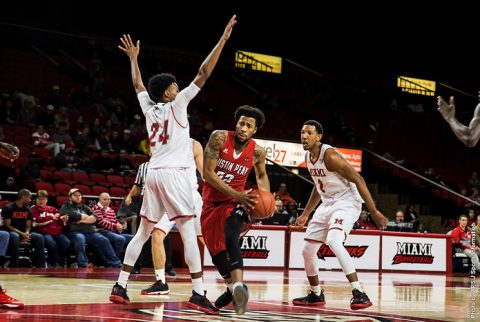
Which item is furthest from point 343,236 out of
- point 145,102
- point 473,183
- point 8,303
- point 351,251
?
point 473,183

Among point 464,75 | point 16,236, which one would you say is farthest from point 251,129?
point 464,75

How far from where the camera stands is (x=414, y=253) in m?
16.9

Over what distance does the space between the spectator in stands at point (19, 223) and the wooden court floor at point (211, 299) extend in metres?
1.17

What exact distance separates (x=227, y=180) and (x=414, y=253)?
1150 centimetres

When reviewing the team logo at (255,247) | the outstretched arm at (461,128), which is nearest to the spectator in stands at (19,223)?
the team logo at (255,247)

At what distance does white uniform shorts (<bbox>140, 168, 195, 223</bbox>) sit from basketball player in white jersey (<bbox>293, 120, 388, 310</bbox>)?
5.48 ft

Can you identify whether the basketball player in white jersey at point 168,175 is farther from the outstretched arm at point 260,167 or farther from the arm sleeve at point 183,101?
the outstretched arm at point 260,167

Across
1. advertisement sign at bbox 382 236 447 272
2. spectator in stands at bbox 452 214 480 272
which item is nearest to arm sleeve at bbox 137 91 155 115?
advertisement sign at bbox 382 236 447 272

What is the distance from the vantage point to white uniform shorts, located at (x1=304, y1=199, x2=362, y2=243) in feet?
25.4

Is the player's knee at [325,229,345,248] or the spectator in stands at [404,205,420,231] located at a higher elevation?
the spectator in stands at [404,205,420,231]

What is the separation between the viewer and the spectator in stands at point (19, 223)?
1222cm

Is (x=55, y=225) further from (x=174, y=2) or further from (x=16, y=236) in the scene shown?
(x=174, y=2)

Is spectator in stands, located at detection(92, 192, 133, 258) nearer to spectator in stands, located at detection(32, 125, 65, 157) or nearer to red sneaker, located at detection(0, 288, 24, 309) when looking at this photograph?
spectator in stands, located at detection(32, 125, 65, 157)

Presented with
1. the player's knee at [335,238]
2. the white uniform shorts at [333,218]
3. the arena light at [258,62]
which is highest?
the arena light at [258,62]
